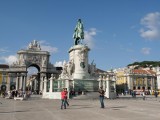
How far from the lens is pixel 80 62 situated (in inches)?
1350

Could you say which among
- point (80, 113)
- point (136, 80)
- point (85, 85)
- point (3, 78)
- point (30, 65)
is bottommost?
point (80, 113)

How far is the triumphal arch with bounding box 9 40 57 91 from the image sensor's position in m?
94.8

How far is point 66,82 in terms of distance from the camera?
3166 cm

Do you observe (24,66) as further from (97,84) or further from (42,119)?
(42,119)

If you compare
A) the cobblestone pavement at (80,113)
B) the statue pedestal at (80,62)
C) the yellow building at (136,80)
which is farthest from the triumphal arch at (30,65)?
the cobblestone pavement at (80,113)

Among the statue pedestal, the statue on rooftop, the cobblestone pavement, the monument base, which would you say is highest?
the statue on rooftop

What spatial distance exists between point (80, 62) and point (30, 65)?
68.2 metres

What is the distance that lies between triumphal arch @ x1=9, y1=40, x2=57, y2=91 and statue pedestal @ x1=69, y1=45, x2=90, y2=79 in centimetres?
6099

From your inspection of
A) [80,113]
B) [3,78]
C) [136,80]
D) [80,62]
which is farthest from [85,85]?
[3,78]

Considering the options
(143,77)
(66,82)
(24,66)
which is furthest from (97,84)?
(143,77)

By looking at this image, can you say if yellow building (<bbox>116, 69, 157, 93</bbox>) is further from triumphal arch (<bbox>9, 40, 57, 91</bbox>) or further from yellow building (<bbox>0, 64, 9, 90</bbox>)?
yellow building (<bbox>0, 64, 9, 90</bbox>)

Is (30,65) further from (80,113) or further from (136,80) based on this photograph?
(80,113)

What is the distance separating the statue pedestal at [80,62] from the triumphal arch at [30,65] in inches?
2401

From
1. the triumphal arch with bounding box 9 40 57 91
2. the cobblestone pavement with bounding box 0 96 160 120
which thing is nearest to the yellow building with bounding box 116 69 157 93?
the triumphal arch with bounding box 9 40 57 91
